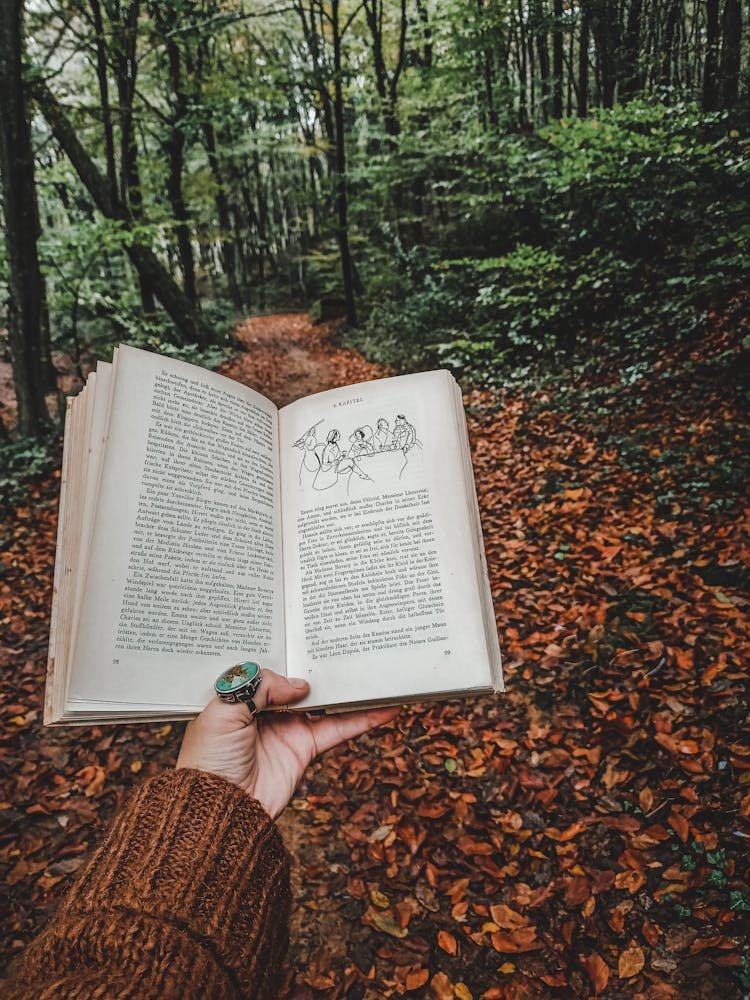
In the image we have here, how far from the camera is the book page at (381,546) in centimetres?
160

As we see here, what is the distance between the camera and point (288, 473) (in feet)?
6.25

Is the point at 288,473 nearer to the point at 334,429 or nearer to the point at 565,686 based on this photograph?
the point at 334,429

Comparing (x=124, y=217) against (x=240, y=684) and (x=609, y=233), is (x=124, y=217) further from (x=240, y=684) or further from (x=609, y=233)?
(x=240, y=684)

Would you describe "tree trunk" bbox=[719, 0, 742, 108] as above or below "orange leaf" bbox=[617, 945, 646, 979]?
above

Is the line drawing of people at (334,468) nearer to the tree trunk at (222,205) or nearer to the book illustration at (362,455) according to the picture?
the book illustration at (362,455)

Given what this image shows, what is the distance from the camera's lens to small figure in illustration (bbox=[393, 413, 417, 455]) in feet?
6.11

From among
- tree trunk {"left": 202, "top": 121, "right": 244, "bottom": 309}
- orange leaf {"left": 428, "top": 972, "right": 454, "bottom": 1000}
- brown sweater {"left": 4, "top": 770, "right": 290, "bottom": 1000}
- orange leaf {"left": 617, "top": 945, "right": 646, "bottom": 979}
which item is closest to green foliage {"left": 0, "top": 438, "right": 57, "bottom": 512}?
brown sweater {"left": 4, "top": 770, "right": 290, "bottom": 1000}

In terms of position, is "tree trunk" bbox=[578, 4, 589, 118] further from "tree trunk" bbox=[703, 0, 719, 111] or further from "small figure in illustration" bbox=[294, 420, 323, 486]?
"small figure in illustration" bbox=[294, 420, 323, 486]

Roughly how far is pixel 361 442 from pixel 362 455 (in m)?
0.05

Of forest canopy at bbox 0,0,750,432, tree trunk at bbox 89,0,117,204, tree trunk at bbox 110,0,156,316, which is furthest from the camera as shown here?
tree trunk at bbox 110,0,156,316

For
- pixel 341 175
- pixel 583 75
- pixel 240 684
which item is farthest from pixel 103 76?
pixel 240 684

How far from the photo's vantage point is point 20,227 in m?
5.68

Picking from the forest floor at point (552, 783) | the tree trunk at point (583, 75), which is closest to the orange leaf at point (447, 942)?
the forest floor at point (552, 783)

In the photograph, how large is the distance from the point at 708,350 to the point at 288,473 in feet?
16.5
